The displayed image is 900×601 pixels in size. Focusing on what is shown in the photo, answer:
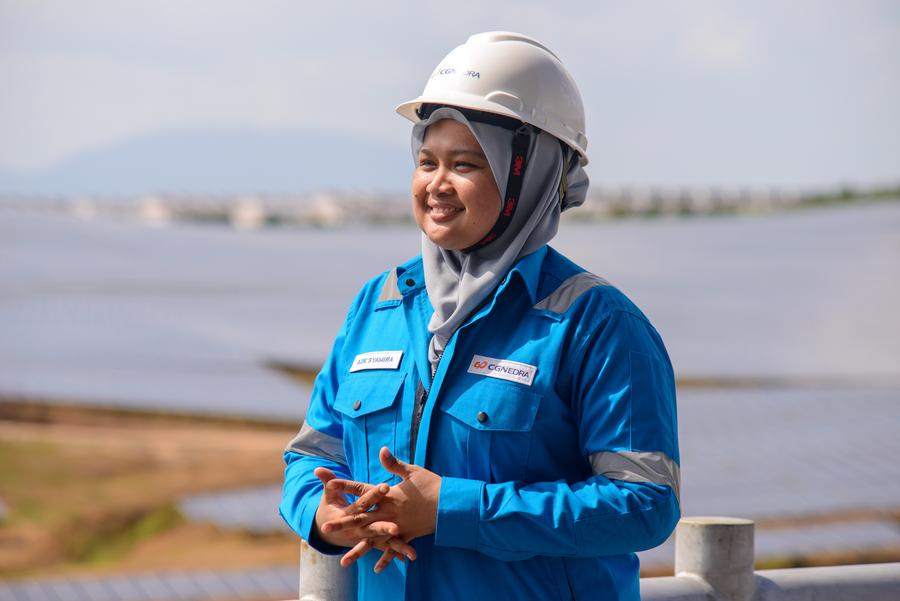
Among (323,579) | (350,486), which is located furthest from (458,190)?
(323,579)

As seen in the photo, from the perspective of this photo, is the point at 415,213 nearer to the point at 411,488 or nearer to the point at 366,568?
the point at 411,488

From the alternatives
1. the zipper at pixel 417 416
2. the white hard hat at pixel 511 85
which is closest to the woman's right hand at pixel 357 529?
the zipper at pixel 417 416

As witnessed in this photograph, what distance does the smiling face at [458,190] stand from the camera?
2246 millimetres

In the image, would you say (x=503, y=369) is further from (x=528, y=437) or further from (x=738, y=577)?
(x=738, y=577)

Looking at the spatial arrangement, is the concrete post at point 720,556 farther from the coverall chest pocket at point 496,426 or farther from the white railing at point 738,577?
the coverall chest pocket at point 496,426

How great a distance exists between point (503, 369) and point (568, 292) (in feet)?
0.67

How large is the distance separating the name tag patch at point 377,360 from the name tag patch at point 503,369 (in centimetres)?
17

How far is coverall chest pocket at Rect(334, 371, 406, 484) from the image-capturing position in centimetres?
227

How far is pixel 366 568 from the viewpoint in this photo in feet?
7.82

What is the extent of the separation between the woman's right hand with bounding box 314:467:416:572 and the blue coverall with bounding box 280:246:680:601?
57mm

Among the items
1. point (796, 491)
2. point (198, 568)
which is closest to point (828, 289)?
point (796, 491)

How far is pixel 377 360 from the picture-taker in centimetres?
234

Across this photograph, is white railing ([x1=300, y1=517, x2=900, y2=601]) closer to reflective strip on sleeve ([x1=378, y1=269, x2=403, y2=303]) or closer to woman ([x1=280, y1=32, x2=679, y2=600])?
woman ([x1=280, y1=32, x2=679, y2=600])

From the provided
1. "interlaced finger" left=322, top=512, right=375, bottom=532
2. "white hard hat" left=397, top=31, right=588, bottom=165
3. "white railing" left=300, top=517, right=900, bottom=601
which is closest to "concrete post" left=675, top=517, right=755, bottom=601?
"white railing" left=300, top=517, right=900, bottom=601
